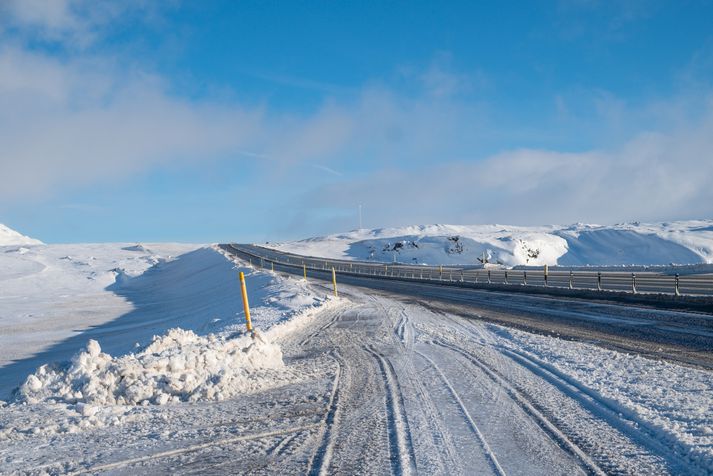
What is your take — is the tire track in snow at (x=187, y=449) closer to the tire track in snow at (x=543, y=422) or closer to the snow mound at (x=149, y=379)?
the snow mound at (x=149, y=379)

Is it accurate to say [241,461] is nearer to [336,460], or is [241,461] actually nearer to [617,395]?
[336,460]

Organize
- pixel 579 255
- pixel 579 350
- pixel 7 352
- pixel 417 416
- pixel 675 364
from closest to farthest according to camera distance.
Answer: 1. pixel 417 416
2. pixel 675 364
3. pixel 579 350
4. pixel 7 352
5. pixel 579 255

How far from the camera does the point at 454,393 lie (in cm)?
657

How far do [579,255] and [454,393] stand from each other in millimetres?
97620

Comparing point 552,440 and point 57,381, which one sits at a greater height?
point 57,381

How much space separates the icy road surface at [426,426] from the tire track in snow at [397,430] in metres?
0.02

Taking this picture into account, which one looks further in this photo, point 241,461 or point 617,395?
point 617,395

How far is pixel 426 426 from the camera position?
530 centimetres

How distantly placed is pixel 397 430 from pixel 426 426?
0.32 m

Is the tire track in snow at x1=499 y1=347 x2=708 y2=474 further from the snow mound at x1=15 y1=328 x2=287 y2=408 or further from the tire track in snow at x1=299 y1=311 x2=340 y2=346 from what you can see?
the tire track in snow at x1=299 y1=311 x2=340 y2=346

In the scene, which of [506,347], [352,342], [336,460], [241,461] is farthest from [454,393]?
[352,342]

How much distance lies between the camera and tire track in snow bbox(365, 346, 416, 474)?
4.38m

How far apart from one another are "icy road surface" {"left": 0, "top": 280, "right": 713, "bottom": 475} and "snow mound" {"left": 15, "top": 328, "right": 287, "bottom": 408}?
32 cm

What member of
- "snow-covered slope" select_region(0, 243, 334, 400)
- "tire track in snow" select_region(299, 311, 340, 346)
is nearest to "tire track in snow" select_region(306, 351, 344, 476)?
"snow-covered slope" select_region(0, 243, 334, 400)
